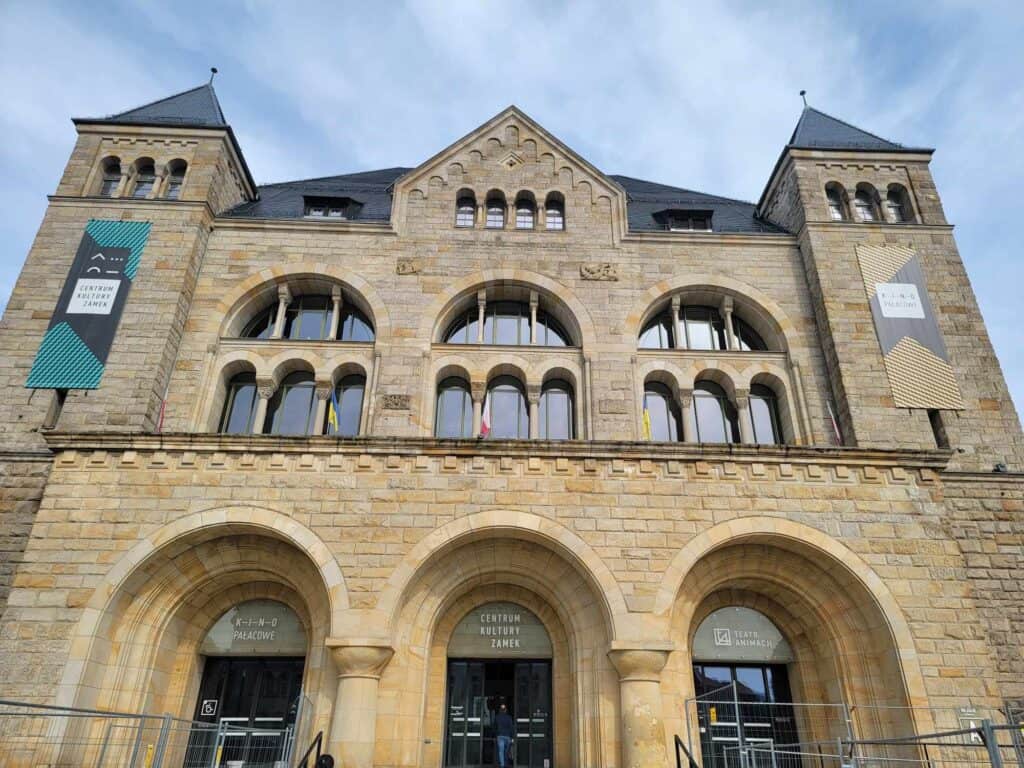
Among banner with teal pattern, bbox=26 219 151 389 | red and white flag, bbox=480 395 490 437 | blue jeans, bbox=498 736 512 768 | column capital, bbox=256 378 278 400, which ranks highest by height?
banner with teal pattern, bbox=26 219 151 389

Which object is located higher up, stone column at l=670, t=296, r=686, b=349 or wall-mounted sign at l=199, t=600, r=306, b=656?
stone column at l=670, t=296, r=686, b=349

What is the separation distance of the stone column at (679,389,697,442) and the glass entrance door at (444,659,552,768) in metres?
6.05

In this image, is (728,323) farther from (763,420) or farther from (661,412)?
(661,412)

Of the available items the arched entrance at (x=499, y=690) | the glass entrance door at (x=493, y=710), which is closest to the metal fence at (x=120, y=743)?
the glass entrance door at (x=493, y=710)

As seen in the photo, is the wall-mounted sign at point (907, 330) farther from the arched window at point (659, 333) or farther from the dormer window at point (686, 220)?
the arched window at point (659, 333)

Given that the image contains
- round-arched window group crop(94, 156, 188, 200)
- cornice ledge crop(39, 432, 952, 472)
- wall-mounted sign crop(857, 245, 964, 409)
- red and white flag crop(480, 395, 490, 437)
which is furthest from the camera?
round-arched window group crop(94, 156, 188, 200)

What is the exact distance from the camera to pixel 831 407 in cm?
1590

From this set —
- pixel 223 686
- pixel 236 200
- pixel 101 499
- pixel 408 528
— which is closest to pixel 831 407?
pixel 408 528

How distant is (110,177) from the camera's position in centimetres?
1883

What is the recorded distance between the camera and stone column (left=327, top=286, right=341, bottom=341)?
17.1m

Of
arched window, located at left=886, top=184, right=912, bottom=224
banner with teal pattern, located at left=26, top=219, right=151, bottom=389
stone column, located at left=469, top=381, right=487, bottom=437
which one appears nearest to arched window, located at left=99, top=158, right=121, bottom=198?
banner with teal pattern, located at left=26, top=219, right=151, bottom=389

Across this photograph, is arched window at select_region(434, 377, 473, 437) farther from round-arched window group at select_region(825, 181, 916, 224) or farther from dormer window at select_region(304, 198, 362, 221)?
round-arched window group at select_region(825, 181, 916, 224)

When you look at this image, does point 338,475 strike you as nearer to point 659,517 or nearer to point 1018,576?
point 659,517

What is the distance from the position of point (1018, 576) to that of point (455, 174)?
54.3ft
